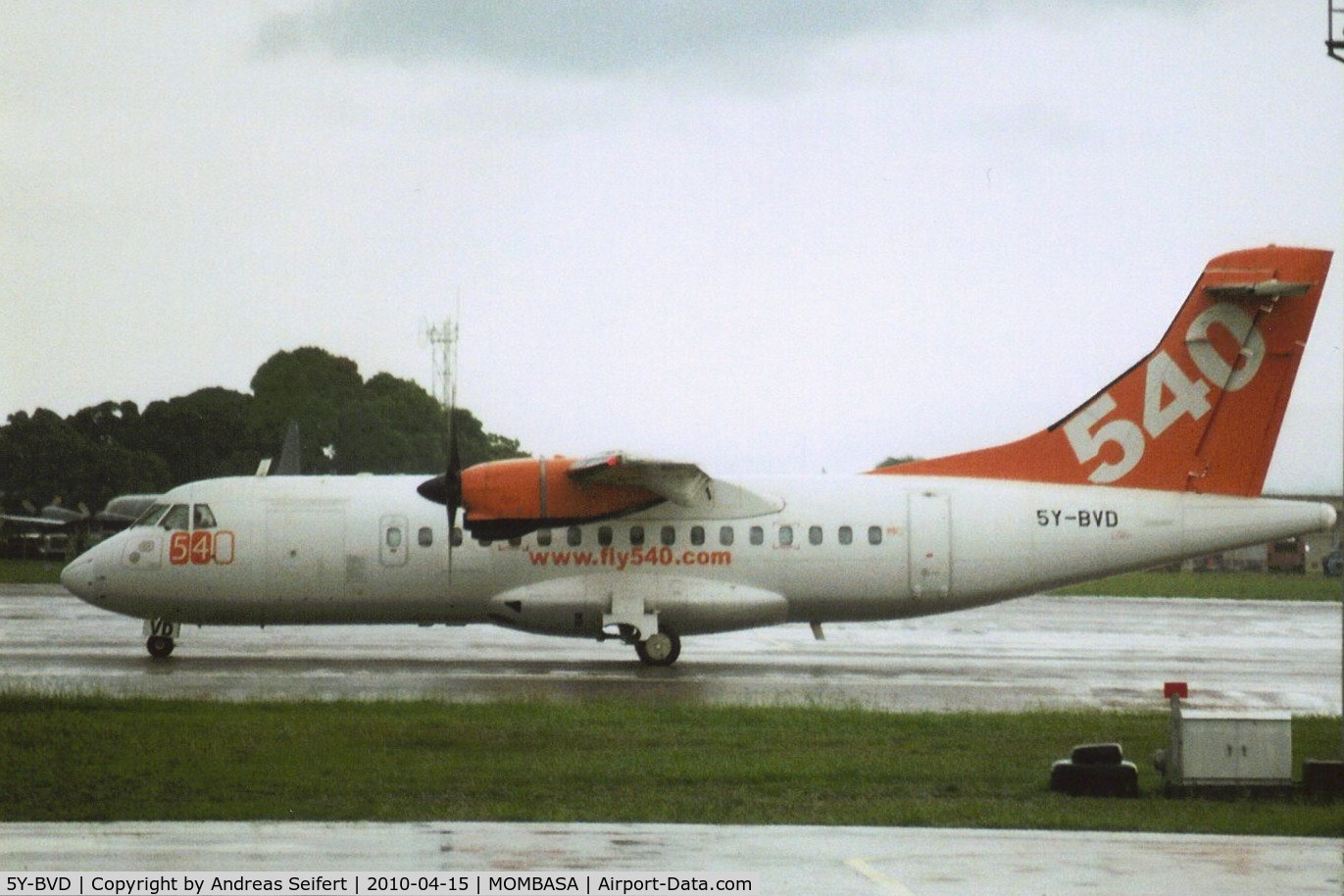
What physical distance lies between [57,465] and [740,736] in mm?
58864

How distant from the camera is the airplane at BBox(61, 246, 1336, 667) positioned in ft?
83.4

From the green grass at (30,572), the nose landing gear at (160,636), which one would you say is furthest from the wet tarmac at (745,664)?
the green grass at (30,572)

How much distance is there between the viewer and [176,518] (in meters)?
26.1

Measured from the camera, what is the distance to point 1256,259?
25.6 meters

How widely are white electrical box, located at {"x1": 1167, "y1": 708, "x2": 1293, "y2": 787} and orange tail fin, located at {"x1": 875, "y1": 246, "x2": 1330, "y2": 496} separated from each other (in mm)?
12936

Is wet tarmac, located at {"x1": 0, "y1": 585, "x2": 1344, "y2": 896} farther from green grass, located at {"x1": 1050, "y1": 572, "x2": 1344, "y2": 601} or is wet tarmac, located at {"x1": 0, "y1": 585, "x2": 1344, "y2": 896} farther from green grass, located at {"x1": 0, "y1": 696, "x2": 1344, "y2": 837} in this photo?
green grass, located at {"x1": 1050, "y1": 572, "x2": 1344, "y2": 601}

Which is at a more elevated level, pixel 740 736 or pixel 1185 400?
pixel 1185 400

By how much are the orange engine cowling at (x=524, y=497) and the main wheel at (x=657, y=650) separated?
7.62 ft

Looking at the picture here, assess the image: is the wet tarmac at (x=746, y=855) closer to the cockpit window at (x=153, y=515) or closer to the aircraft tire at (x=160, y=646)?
the aircraft tire at (x=160, y=646)

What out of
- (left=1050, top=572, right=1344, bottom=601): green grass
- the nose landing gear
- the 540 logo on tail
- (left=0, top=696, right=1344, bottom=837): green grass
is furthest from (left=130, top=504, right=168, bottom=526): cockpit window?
(left=1050, top=572, right=1344, bottom=601): green grass

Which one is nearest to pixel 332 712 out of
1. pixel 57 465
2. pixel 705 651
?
pixel 705 651

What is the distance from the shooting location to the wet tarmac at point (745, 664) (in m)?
21.3

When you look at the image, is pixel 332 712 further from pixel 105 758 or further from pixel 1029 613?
pixel 1029 613
